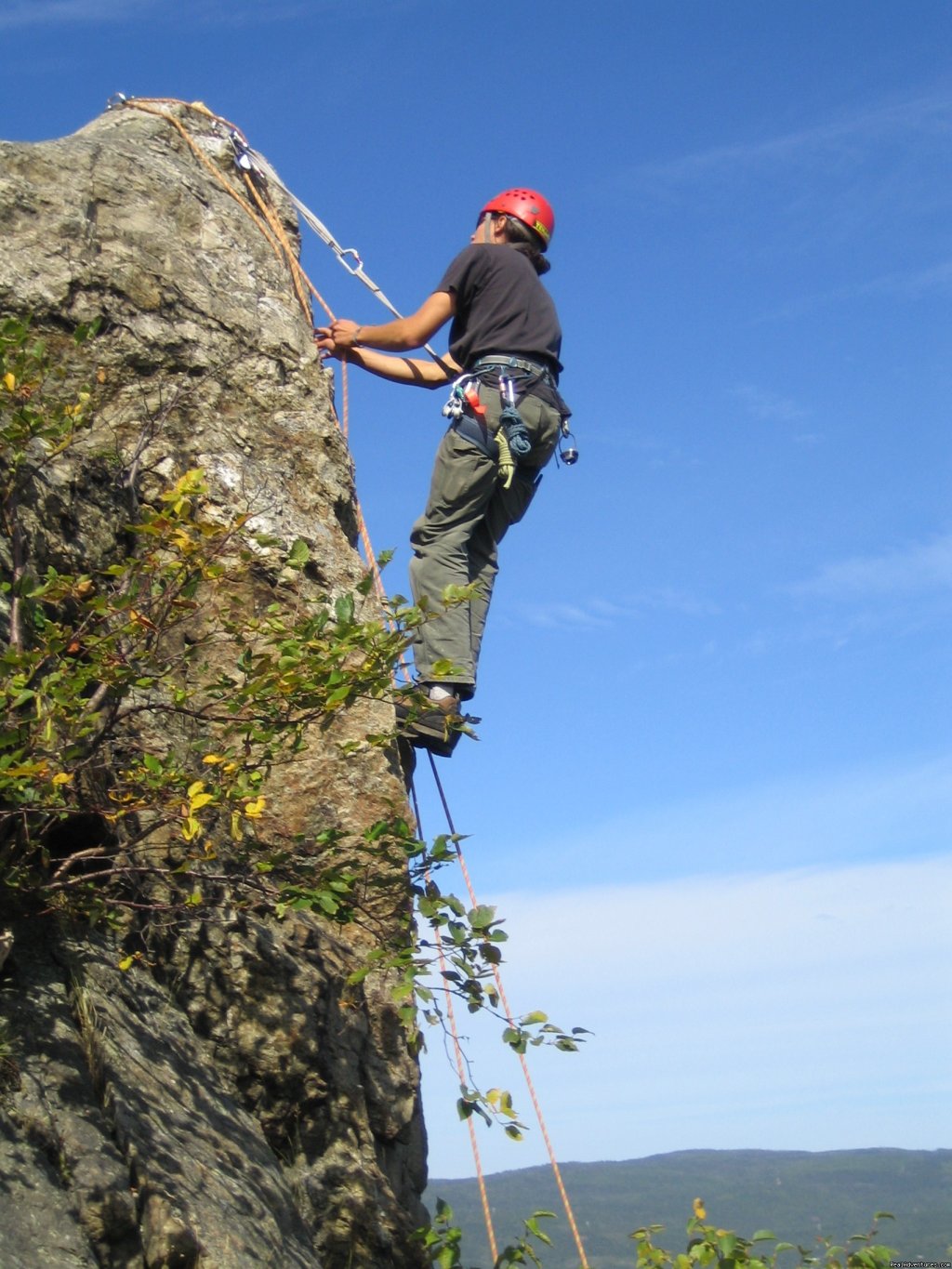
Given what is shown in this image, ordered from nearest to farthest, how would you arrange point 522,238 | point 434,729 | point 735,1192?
point 434,729 < point 522,238 < point 735,1192

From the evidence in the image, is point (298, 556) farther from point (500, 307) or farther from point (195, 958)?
point (500, 307)

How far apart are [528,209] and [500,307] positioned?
2.46 ft

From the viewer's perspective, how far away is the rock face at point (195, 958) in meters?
3.99

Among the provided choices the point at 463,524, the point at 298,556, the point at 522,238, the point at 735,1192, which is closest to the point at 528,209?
the point at 522,238

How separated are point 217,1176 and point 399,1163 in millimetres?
1509

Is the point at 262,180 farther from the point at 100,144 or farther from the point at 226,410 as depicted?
the point at 226,410

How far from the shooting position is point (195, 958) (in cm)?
514

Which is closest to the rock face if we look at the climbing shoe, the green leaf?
the climbing shoe

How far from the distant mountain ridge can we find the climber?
364ft

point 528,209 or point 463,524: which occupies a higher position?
point 528,209

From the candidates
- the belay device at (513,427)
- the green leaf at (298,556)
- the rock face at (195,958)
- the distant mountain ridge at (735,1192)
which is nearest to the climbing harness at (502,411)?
the belay device at (513,427)

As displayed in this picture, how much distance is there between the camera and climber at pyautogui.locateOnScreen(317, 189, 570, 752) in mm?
6672

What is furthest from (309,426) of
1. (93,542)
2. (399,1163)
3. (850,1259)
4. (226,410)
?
(850,1259)

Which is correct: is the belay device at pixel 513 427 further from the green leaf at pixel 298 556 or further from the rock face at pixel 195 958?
the green leaf at pixel 298 556
